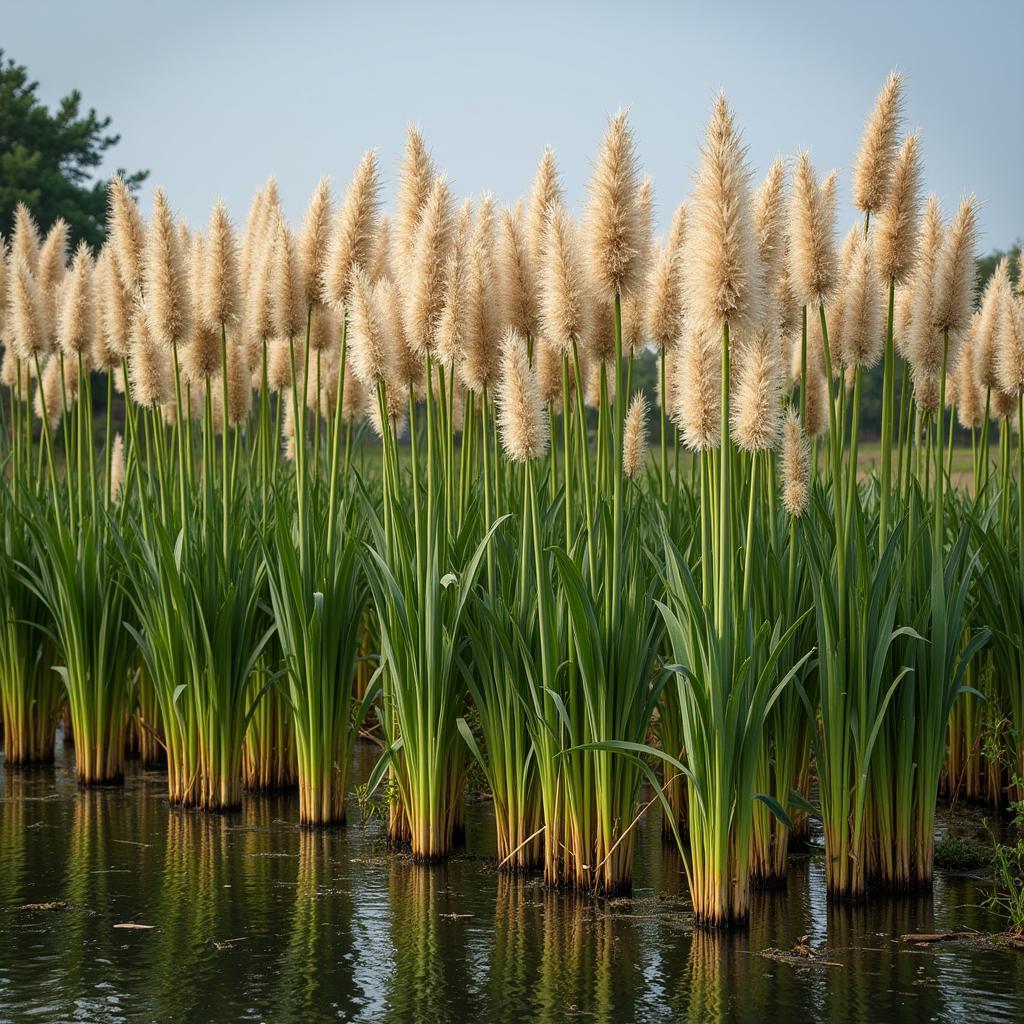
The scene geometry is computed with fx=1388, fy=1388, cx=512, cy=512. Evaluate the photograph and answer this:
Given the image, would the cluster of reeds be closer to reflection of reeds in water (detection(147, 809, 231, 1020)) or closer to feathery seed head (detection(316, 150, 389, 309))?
feathery seed head (detection(316, 150, 389, 309))

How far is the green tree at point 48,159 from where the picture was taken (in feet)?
131

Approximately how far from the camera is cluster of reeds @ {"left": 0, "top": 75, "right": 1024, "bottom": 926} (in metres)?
7.45

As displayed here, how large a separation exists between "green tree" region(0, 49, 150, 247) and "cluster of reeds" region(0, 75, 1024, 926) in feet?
A: 99.5

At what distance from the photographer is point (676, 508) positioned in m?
10.1

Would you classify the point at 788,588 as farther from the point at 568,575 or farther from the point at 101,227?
the point at 101,227

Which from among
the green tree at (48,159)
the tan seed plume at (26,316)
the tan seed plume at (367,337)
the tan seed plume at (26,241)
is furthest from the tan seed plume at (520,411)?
the green tree at (48,159)

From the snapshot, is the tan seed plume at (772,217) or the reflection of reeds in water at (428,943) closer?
the reflection of reeds in water at (428,943)

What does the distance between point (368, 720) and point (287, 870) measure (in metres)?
5.63

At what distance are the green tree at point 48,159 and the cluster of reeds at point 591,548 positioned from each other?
3031cm

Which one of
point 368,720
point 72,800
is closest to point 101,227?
point 368,720

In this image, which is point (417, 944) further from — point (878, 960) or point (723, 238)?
point (723, 238)

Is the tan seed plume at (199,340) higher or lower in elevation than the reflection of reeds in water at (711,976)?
higher

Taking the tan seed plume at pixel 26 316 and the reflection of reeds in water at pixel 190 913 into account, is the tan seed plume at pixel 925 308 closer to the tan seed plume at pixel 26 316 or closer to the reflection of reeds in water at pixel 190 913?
the reflection of reeds in water at pixel 190 913

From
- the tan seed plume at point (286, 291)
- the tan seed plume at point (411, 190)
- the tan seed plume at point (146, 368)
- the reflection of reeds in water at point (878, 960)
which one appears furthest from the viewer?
the tan seed plume at point (146, 368)
